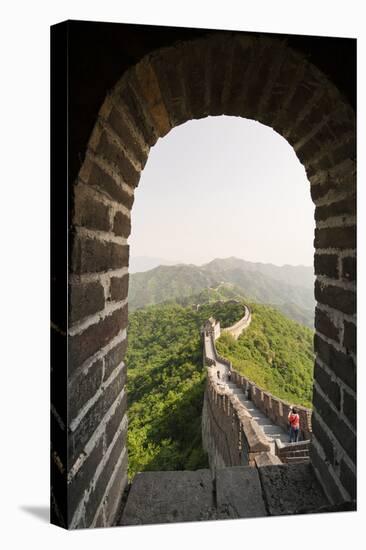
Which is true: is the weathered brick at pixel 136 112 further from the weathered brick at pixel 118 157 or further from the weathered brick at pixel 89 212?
the weathered brick at pixel 89 212

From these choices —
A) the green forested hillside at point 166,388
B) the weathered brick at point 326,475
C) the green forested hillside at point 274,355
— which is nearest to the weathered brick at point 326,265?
the weathered brick at point 326,475

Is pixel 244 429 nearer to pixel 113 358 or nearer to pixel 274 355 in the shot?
pixel 113 358

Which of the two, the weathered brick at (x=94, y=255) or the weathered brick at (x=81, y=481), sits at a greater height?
the weathered brick at (x=94, y=255)

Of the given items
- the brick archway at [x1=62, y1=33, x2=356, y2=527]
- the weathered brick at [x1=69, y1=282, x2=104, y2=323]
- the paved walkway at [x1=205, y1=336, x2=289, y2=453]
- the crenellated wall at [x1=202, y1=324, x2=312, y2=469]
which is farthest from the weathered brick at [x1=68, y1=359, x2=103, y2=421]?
the paved walkway at [x1=205, y1=336, x2=289, y2=453]

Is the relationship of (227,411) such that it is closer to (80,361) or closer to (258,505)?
(258,505)

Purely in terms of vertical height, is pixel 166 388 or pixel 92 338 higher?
pixel 92 338

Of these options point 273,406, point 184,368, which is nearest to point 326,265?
point 273,406

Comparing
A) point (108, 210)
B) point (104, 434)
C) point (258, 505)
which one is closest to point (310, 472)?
point (258, 505)
